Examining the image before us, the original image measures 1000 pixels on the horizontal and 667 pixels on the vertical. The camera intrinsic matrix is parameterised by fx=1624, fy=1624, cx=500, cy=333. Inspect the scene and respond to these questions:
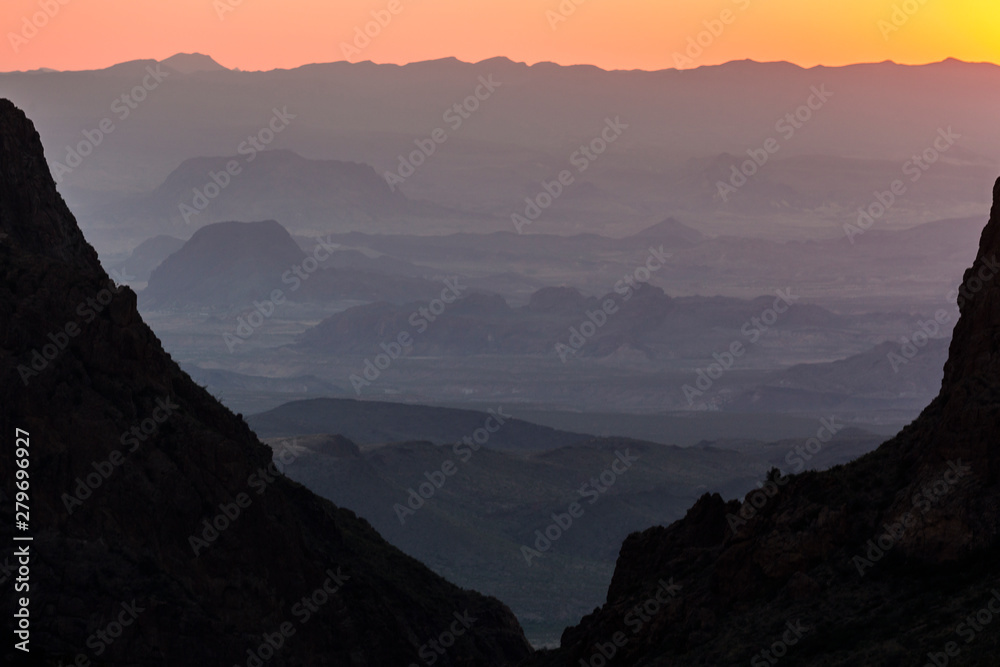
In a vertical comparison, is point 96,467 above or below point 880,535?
below

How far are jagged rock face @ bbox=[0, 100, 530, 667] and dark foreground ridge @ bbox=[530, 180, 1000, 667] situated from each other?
9.52 metres

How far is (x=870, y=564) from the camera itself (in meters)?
32.0

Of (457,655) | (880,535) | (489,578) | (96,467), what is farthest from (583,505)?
(880,535)

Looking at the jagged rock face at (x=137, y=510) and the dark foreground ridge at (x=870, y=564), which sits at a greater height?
the dark foreground ridge at (x=870, y=564)

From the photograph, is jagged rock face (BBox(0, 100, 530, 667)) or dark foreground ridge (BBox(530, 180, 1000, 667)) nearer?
dark foreground ridge (BBox(530, 180, 1000, 667))

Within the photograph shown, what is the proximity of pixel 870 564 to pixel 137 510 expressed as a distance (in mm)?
19647

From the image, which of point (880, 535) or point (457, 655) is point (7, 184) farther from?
point (880, 535)

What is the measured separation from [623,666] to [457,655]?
15.1 m

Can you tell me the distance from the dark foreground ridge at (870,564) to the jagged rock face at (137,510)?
952cm

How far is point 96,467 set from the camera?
42.3 m

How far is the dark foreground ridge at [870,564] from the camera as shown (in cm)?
2934

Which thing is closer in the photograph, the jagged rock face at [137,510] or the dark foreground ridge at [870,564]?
the dark foreground ridge at [870,564]

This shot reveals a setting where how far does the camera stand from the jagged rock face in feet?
133

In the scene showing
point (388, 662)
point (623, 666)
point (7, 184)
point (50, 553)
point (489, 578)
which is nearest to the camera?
point (623, 666)
